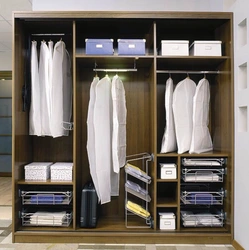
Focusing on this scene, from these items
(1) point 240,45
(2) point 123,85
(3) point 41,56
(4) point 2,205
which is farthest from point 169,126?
(4) point 2,205

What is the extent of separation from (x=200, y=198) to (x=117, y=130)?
1.07m

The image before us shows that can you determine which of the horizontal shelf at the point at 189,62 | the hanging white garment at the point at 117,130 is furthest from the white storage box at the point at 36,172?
the horizontal shelf at the point at 189,62

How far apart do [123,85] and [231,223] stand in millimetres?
1802

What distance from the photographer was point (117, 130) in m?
2.64

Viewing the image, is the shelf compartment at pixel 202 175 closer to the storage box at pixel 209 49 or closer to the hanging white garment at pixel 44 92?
the storage box at pixel 209 49

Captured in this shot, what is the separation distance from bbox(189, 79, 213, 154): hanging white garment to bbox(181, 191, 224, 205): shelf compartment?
0.43 meters

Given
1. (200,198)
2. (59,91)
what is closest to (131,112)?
(59,91)

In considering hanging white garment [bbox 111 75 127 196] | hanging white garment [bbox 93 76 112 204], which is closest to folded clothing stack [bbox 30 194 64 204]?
hanging white garment [bbox 93 76 112 204]

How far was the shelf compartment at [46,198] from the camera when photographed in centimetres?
268

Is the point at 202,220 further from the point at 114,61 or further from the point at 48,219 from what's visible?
the point at 114,61

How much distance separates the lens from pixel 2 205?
3.88 meters

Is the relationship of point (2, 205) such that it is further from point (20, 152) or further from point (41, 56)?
point (41, 56)

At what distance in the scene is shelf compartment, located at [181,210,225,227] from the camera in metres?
2.69

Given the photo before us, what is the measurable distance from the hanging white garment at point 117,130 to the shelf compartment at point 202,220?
29.3 inches
